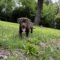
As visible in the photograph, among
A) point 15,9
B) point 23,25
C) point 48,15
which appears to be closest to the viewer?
point 23,25

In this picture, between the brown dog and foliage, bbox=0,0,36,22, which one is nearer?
the brown dog

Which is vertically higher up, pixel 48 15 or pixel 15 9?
pixel 15 9

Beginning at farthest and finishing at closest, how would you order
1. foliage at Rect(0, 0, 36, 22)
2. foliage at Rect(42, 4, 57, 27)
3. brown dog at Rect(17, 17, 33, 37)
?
foliage at Rect(0, 0, 36, 22)
foliage at Rect(42, 4, 57, 27)
brown dog at Rect(17, 17, 33, 37)

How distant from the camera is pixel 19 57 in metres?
8.33

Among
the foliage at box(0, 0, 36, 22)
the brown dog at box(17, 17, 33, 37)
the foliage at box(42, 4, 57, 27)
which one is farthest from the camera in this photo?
the foliage at box(0, 0, 36, 22)

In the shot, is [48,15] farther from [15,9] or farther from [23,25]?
[23,25]

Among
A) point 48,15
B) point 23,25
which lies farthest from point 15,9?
point 23,25

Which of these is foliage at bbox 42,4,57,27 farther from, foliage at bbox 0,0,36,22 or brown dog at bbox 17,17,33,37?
brown dog at bbox 17,17,33,37

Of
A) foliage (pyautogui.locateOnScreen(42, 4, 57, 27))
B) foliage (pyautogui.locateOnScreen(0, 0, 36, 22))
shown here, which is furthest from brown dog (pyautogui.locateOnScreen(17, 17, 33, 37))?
foliage (pyautogui.locateOnScreen(0, 0, 36, 22))

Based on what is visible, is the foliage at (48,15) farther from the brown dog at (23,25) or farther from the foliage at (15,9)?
the brown dog at (23,25)

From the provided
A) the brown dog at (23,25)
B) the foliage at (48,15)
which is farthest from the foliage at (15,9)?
the brown dog at (23,25)

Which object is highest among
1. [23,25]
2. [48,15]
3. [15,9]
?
[23,25]

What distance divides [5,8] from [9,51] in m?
26.7

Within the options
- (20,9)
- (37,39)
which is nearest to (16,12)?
(20,9)
